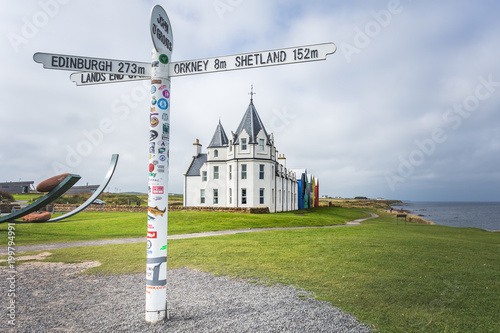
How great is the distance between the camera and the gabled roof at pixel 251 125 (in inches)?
1510

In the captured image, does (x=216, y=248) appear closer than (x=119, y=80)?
No

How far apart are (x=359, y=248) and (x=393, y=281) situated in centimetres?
509

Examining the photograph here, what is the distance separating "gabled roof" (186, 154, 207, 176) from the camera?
141 feet

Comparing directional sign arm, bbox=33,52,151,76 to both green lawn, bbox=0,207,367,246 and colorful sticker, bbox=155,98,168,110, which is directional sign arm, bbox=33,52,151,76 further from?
green lawn, bbox=0,207,367,246

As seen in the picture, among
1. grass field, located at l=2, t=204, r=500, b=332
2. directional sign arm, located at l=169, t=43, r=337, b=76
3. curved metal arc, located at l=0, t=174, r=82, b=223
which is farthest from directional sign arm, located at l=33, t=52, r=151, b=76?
grass field, located at l=2, t=204, r=500, b=332

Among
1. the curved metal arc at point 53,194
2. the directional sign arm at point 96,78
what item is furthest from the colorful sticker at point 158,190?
the curved metal arc at point 53,194

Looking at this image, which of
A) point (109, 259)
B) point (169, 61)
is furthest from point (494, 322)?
point (109, 259)

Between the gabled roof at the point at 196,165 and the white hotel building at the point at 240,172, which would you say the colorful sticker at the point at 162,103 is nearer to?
the white hotel building at the point at 240,172

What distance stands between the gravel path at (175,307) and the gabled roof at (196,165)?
33956 mm

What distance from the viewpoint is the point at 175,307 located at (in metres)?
6.41

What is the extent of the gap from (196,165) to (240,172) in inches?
347

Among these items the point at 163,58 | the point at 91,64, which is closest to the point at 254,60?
the point at 163,58

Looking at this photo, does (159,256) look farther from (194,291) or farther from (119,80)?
(119,80)

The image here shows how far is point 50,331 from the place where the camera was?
5211 millimetres
